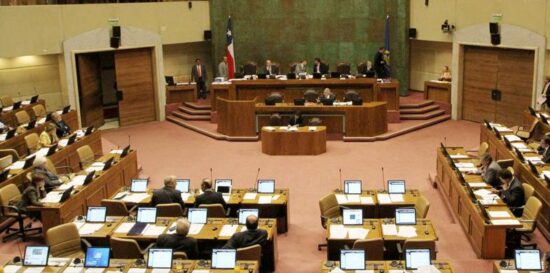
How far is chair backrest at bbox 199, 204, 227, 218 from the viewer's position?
1126 centimetres

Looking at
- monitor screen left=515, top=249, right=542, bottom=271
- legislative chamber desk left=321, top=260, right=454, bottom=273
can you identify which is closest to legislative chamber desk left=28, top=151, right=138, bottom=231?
legislative chamber desk left=321, top=260, right=454, bottom=273

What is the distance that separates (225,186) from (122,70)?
439 inches

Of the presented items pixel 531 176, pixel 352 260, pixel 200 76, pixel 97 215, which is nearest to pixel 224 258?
pixel 352 260

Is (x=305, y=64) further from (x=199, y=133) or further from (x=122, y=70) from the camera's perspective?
(x=122, y=70)

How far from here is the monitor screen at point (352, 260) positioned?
8.80 m

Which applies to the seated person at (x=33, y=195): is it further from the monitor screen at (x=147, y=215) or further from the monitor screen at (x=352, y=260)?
the monitor screen at (x=352, y=260)

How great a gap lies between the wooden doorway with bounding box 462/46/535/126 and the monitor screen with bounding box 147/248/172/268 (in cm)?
1463

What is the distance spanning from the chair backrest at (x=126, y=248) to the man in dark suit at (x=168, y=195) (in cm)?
189

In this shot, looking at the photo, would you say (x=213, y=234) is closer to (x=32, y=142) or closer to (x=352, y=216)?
(x=352, y=216)

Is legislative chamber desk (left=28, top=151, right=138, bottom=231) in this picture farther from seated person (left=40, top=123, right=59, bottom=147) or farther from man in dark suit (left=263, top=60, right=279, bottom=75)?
man in dark suit (left=263, top=60, right=279, bottom=75)

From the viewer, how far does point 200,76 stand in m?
24.1

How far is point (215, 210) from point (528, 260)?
5152 millimetres

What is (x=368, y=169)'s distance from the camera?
16.6 metres

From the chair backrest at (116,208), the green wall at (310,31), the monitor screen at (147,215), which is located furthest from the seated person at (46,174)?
the green wall at (310,31)
